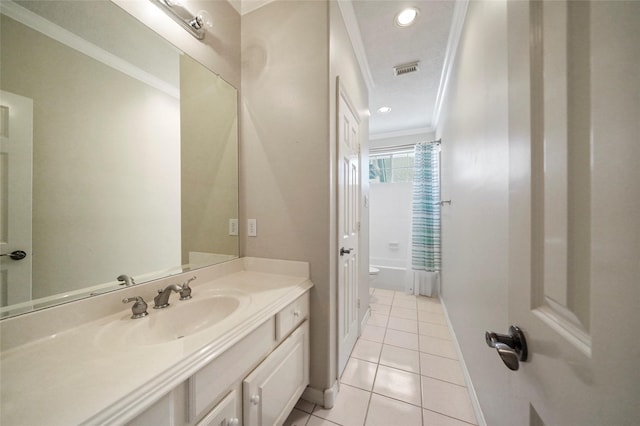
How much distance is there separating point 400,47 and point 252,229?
2025 mm

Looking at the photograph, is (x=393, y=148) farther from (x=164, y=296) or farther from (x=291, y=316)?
(x=164, y=296)

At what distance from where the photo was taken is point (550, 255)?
390 millimetres

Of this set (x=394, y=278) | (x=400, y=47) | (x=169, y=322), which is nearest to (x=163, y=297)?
(x=169, y=322)

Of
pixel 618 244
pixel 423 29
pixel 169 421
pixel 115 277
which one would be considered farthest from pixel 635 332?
pixel 423 29

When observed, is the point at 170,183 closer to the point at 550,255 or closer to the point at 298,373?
the point at 298,373

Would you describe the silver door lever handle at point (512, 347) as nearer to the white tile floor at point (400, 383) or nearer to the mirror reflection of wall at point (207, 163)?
the white tile floor at point (400, 383)

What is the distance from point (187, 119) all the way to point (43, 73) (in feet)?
1.74

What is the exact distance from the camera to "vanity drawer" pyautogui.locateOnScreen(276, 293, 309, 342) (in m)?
1.00

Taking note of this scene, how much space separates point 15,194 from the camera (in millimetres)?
682

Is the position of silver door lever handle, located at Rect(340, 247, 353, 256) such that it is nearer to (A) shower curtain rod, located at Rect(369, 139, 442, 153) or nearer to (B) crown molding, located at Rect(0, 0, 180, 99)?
(B) crown molding, located at Rect(0, 0, 180, 99)

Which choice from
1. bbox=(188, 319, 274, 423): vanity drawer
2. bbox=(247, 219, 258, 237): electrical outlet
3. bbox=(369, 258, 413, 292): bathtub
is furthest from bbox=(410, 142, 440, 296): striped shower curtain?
bbox=(188, 319, 274, 423): vanity drawer

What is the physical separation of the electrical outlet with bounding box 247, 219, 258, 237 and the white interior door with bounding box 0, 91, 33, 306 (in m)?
0.89

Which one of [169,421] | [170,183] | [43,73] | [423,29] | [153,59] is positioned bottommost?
[169,421]

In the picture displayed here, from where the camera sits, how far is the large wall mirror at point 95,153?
0.69 meters
